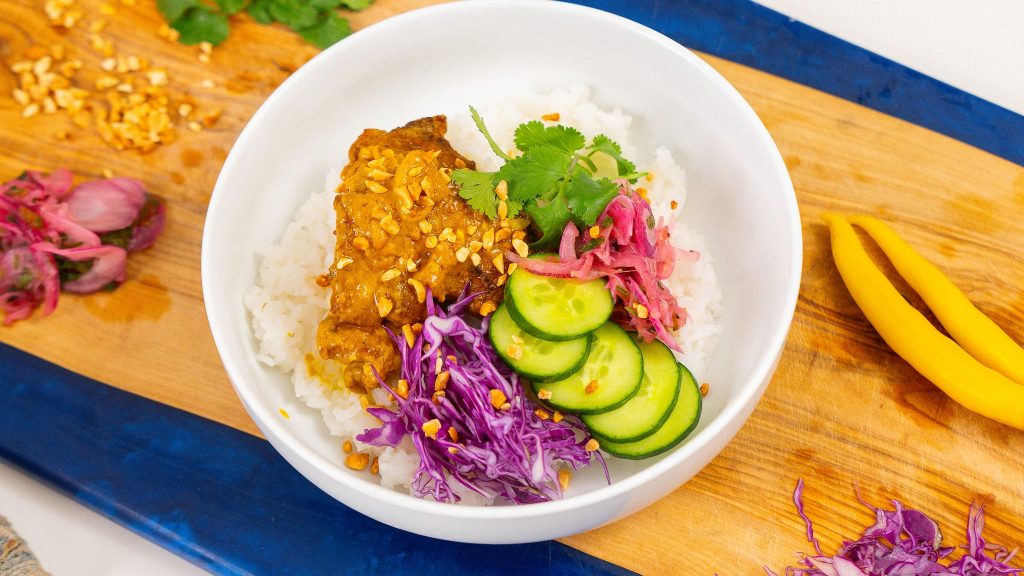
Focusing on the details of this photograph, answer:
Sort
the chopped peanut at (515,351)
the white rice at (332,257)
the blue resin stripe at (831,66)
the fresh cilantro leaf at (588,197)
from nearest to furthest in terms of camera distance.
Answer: the chopped peanut at (515,351)
the fresh cilantro leaf at (588,197)
the white rice at (332,257)
the blue resin stripe at (831,66)

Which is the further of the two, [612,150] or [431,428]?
[612,150]

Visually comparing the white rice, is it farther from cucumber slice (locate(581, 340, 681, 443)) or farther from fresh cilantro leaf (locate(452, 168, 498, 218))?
fresh cilantro leaf (locate(452, 168, 498, 218))

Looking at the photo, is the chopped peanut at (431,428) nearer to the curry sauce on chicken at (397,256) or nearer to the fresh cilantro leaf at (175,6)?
the curry sauce on chicken at (397,256)

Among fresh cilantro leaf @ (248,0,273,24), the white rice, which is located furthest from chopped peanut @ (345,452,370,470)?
fresh cilantro leaf @ (248,0,273,24)

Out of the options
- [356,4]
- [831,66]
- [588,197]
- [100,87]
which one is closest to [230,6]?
[356,4]

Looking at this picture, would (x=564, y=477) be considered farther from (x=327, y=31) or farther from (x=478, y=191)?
(x=327, y=31)

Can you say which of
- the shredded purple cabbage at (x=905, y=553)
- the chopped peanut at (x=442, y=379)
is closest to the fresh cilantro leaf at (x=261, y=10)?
the chopped peanut at (x=442, y=379)
